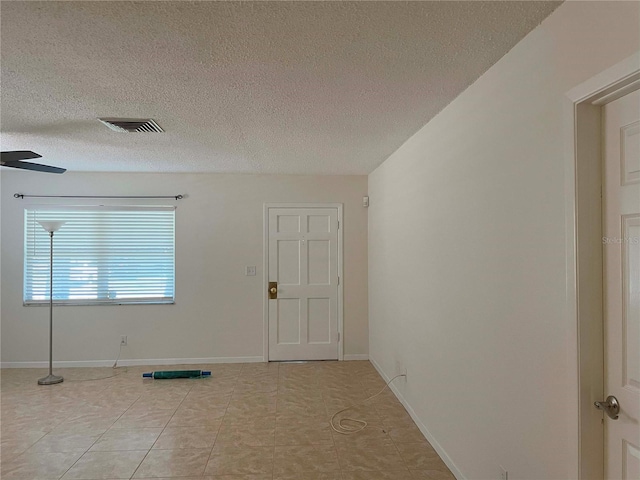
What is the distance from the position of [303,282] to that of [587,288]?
3.81 metres

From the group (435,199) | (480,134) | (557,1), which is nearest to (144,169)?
(435,199)

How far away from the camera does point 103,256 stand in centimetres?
476

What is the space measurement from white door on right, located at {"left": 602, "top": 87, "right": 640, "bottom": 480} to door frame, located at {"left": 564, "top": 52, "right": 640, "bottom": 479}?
0.07ft

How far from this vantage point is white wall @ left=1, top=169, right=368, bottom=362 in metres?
4.67

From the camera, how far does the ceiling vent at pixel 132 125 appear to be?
2.76 metres

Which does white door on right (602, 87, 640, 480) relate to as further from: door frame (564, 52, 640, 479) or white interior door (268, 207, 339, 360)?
white interior door (268, 207, 339, 360)

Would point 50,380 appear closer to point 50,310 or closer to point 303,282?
point 50,310

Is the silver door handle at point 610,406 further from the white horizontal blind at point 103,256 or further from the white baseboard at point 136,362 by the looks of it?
the white horizontal blind at point 103,256

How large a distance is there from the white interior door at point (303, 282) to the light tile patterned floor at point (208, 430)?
531mm

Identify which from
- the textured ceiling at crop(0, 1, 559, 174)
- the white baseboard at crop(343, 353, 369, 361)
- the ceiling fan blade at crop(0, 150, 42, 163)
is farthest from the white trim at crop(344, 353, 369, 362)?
the ceiling fan blade at crop(0, 150, 42, 163)

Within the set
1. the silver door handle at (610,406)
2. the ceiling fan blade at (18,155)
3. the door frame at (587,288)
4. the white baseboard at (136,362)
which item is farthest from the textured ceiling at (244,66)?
the white baseboard at (136,362)

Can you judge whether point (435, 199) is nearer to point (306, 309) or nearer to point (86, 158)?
point (306, 309)

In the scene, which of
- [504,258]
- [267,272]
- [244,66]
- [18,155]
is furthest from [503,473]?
[18,155]

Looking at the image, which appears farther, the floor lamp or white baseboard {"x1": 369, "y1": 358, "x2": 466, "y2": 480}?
the floor lamp
